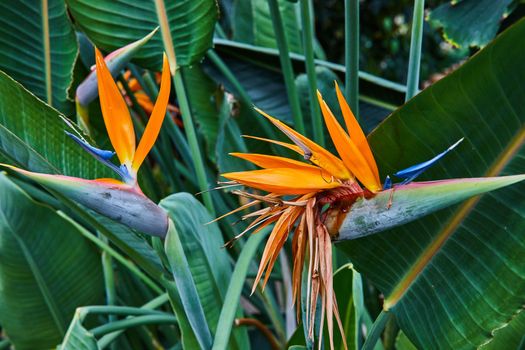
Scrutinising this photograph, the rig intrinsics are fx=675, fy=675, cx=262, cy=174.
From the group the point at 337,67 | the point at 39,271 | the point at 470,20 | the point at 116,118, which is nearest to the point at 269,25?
the point at 337,67

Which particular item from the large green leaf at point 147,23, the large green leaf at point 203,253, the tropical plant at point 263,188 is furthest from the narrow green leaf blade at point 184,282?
the large green leaf at point 147,23

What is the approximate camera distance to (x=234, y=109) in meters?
1.05

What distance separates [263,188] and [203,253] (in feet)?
0.79

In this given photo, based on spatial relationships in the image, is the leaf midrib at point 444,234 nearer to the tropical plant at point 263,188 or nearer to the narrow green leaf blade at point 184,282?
the tropical plant at point 263,188

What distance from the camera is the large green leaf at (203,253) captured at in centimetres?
65

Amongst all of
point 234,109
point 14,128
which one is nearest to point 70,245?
point 14,128

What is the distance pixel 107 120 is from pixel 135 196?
70mm

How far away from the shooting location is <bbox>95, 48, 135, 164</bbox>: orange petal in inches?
20.0

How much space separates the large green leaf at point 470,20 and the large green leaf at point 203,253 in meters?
0.59

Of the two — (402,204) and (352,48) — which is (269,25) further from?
(402,204)

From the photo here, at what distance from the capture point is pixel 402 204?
1.53 ft

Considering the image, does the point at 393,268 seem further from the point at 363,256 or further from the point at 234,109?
the point at 234,109

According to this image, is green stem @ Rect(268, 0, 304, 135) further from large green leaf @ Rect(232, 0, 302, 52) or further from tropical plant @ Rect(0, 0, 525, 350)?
large green leaf @ Rect(232, 0, 302, 52)

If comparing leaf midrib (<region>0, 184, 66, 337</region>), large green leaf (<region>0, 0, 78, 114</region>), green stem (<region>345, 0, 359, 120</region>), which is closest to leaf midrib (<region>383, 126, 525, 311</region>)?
green stem (<region>345, 0, 359, 120</region>)
